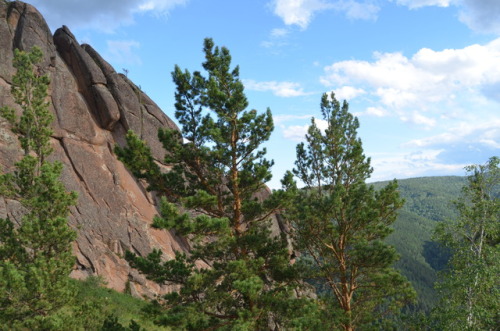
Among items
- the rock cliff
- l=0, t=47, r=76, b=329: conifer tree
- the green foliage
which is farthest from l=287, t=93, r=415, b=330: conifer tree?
the rock cliff

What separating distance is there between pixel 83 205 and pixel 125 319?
35.8 ft

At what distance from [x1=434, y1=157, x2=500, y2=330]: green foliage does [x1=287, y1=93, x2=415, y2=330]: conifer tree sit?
2.34 metres

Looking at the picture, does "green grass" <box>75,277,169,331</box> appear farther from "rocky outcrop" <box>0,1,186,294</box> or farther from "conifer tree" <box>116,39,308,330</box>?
"conifer tree" <box>116,39,308,330</box>

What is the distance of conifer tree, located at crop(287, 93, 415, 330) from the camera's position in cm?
1544

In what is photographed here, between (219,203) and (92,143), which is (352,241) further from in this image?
(92,143)

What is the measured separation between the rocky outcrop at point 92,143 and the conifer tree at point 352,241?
662 inches

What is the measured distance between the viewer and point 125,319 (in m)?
22.1

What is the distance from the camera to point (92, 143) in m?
32.2

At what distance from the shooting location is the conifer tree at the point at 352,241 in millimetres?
15438

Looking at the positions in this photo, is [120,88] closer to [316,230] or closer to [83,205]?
[83,205]

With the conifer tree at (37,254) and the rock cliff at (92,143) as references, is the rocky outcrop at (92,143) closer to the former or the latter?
the rock cliff at (92,143)

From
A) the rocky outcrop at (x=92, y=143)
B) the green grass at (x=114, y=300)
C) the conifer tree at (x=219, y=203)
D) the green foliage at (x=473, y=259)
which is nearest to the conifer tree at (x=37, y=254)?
the conifer tree at (x=219, y=203)

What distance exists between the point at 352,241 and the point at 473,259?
6341mm

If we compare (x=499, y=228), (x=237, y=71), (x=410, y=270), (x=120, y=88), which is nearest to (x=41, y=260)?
(x=237, y=71)
